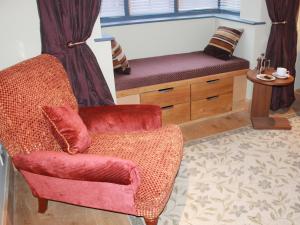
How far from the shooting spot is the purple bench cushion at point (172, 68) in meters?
2.88

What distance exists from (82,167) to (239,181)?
4.22 feet

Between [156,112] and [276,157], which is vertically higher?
[156,112]

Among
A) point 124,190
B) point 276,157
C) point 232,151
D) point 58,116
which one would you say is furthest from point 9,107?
point 276,157

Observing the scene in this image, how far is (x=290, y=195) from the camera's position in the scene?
2172 millimetres

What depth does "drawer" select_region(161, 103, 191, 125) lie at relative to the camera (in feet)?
10.2

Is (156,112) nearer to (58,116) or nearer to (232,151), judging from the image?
(58,116)

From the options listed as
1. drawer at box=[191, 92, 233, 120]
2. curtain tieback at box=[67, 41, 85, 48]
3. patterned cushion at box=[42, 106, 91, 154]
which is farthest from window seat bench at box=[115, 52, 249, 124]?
patterned cushion at box=[42, 106, 91, 154]

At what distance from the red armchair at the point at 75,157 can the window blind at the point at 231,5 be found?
218cm

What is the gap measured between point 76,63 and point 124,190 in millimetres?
1271

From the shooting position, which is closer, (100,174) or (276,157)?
(100,174)

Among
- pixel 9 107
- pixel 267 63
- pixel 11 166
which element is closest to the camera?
pixel 9 107

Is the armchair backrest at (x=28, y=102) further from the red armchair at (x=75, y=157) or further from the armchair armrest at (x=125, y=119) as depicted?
the armchair armrest at (x=125, y=119)

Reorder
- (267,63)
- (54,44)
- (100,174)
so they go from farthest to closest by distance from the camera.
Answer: (267,63)
(54,44)
(100,174)

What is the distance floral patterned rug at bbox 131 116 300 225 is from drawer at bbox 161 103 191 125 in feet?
1.24
